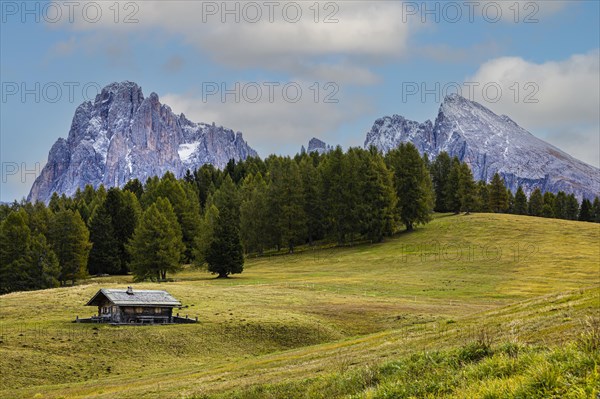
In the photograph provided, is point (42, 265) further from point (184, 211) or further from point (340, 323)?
point (340, 323)

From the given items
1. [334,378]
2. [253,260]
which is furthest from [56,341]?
[253,260]

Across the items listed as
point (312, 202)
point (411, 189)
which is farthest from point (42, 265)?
point (411, 189)

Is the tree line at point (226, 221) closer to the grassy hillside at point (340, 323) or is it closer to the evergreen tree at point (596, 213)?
the grassy hillside at point (340, 323)

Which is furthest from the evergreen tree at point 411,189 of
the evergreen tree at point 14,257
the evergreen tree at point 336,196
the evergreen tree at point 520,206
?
the evergreen tree at point 14,257

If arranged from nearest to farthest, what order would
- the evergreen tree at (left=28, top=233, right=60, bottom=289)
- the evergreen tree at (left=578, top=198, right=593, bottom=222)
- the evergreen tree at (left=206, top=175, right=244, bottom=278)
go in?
the evergreen tree at (left=206, top=175, right=244, bottom=278) < the evergreen tree at (left=28, top=233, right=60, bottom=289) < the evergreen tree at (left=578, top=198, right=593, bottom=222)

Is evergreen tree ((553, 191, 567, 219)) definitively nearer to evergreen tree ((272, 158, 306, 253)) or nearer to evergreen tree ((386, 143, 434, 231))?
evergreen tree ((386, 143, 434, 231))

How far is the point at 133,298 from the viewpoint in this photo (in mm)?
59000

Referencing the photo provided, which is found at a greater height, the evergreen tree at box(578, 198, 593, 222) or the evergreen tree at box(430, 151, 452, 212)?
the evergreen tree at box(430, 151, 452, 212)

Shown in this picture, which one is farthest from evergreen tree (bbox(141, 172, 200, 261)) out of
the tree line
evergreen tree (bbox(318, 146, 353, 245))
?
evergreen tree (bbox(318, 146, 353, 245))

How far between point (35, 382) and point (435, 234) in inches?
3265

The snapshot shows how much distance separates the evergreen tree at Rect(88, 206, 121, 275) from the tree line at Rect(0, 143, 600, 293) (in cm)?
17

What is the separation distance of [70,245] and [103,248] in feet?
36.1

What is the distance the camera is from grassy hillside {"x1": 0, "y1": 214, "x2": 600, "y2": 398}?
2189 centimetres

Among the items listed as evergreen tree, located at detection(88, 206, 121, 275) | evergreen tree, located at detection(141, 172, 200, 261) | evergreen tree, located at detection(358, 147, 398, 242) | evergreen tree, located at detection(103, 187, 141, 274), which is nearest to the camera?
evergreen tree, located at detection(358, 147, 398, 242)
